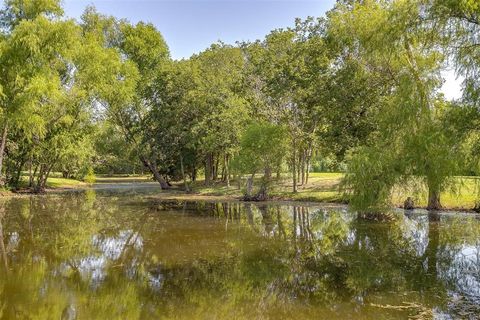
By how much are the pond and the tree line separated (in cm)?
230

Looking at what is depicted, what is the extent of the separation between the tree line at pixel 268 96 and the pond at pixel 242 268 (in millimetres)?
2298

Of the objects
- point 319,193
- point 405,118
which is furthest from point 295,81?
point 405,118

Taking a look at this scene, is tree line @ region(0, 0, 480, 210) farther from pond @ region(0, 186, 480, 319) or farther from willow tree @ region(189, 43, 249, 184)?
pond @ region(0, 186, 480, 319)

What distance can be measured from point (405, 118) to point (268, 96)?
1803 cm

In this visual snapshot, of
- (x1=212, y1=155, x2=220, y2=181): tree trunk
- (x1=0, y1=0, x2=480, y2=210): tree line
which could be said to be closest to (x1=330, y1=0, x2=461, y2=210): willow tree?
(x1=0, y1=0, x2=480, y2=210): tree line

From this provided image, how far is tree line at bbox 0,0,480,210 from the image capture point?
11.3 m

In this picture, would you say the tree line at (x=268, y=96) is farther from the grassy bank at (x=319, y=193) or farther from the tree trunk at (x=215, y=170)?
the grassy bank at (x=319, y=193)

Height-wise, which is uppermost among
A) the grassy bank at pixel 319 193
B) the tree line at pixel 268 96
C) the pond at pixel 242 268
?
the tree line at pixel 268 96

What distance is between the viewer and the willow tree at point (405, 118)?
11156mm

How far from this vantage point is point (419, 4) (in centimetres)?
1121

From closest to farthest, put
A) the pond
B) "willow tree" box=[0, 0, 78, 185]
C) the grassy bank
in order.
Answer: the pond
the grassy bank
"willow tree" box=[0, 0, 78, 185]

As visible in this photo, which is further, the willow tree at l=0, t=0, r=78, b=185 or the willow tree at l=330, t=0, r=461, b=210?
the willow tree at l=0, t=0, r=78, b=185

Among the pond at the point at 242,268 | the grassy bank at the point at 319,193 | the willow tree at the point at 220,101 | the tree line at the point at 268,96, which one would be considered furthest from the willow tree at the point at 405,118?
the willow tree at the point at 220,101

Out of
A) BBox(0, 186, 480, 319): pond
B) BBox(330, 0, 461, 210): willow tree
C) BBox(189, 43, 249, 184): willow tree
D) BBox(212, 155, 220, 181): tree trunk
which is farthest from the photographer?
BBox(212, 155, 220, 181): tree trunk
